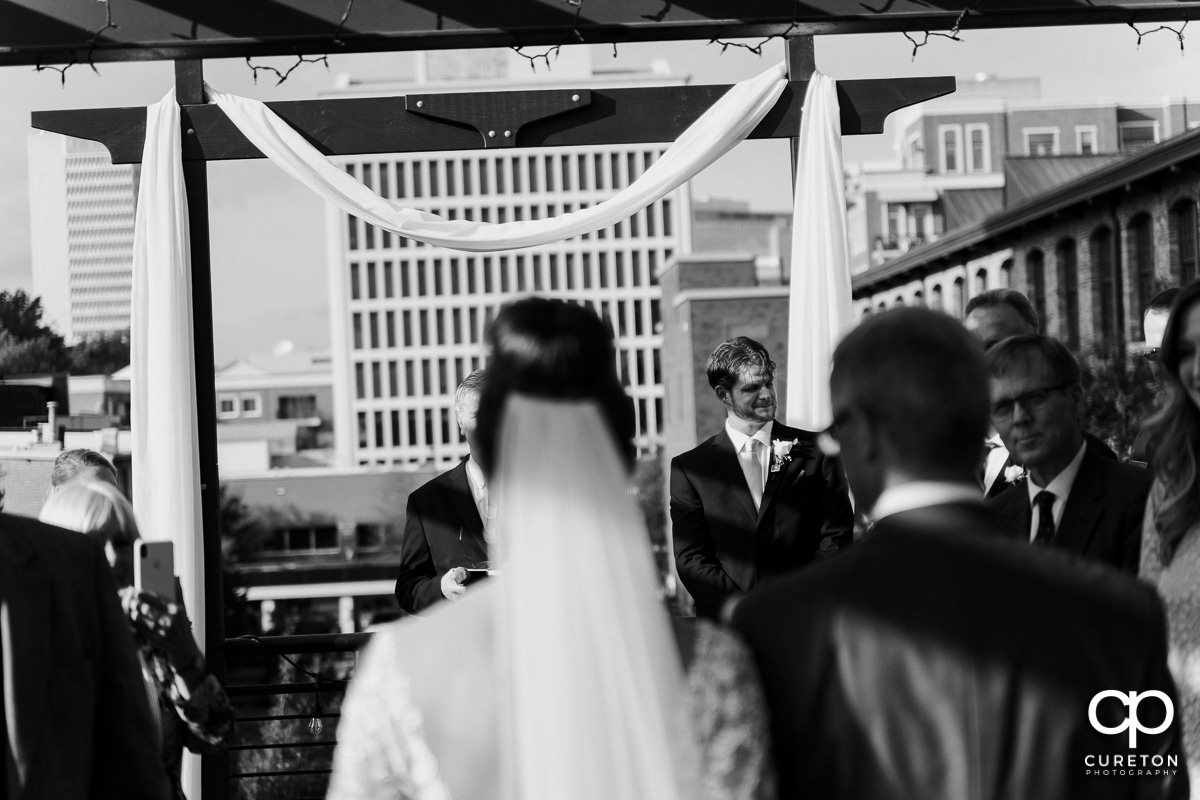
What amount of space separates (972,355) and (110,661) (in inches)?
74.5

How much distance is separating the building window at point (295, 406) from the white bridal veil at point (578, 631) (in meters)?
123

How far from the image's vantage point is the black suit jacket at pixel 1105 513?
343cm

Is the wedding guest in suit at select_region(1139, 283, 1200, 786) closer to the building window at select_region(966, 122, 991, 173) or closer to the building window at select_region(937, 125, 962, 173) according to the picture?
the building window at select_region(966, 122, 991, 173)

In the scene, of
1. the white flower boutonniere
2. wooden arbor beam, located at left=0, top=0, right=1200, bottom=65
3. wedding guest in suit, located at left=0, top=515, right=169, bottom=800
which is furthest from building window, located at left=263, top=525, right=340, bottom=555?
wedding guest in suit, located at left=0, top=515, right=169, bottom=800

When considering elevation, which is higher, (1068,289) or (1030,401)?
(1068,289)

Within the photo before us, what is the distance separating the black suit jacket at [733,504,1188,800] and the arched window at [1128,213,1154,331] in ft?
106

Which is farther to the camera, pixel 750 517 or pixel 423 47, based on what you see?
pixel 423 47

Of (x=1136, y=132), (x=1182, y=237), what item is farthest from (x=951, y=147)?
(x=1182, y=237)

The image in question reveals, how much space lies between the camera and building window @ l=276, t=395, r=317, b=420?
12156cm

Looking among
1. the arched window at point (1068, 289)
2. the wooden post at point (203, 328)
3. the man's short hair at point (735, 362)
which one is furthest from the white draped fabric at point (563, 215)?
Result: the arched window at point (1068, 289)

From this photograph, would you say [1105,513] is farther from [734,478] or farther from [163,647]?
[163,647]

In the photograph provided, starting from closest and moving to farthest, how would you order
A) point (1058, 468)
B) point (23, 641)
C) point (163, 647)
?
point (23, 641)
point (163, 647)
point (1058, 468)

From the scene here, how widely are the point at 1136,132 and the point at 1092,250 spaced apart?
46.2 m

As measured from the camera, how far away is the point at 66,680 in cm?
273
